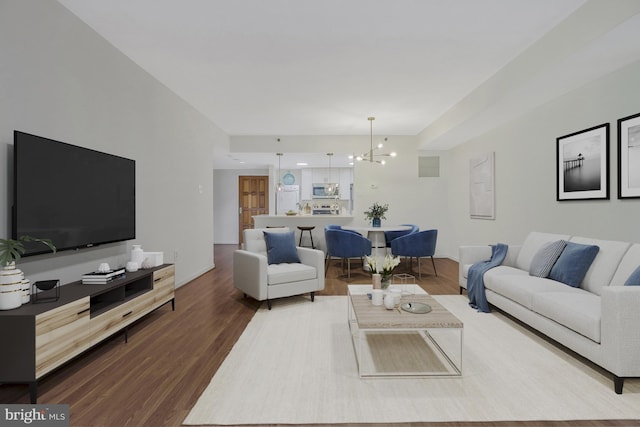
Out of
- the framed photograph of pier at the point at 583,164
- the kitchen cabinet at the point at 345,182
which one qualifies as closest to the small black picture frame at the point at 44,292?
the framed photograph of pier at the point at 583,164

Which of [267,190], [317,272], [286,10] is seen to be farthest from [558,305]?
[267,190]

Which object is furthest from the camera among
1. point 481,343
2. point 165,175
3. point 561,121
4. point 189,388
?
point 165,175

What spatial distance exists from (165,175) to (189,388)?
3.02m

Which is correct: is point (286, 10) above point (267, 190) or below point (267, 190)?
above

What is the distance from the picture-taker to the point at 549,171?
14.2ft

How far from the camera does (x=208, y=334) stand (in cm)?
315

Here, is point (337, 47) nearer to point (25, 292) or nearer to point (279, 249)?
point (279, 249)

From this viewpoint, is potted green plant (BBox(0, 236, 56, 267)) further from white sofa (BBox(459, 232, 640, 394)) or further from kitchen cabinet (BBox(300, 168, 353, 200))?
kitchen cabinet (BBox(300, 168, 353, 200))

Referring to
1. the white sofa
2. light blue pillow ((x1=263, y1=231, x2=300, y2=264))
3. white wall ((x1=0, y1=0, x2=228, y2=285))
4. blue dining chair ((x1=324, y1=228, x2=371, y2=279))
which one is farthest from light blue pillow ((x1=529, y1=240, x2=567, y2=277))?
white wall ((x1=0, y1=0, x2=228, y2=285))

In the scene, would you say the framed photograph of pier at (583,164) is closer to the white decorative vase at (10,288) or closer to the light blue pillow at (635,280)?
the light blue pillow at (635,280)

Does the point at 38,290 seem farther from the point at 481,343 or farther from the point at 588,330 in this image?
the point at 588,330

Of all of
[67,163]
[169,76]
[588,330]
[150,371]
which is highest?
[169,76]

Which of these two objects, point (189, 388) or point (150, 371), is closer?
point (189, 388)

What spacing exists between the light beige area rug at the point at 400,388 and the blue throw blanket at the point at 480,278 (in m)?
0.75
